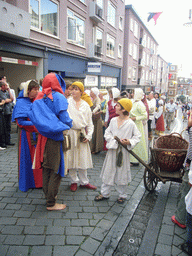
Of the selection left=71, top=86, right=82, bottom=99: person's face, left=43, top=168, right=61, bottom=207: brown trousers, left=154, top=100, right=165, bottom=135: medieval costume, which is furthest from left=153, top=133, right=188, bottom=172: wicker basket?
left=154, top=100, right=165, bottom=135: medieval costume

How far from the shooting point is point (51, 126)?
294 cm

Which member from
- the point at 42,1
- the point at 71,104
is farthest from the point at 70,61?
the point at 71,104

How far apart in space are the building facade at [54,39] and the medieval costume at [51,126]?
7055 mm

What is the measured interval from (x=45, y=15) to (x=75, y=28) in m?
3.38

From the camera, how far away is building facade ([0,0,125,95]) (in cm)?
956

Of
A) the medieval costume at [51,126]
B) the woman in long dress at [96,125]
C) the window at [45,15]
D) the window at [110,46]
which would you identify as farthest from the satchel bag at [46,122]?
the window at [110,46]

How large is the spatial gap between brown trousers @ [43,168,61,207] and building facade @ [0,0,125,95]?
7.52 meters

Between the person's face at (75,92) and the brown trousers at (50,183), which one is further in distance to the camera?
the person's face at (75,92)

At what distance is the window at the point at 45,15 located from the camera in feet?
36.8

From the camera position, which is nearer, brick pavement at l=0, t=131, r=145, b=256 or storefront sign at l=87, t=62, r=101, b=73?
brick pavement at l=0, t=131, r=145, b=256

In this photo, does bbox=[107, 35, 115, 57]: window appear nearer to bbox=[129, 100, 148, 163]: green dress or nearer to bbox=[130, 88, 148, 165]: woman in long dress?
bbox=[130, 88, 148, 165]: woman in long dress

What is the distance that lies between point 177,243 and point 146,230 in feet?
1.45

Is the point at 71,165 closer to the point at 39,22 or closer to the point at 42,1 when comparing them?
the point at 39,22

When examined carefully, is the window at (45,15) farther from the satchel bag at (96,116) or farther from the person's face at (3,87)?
the satchel bag at (96,116)
